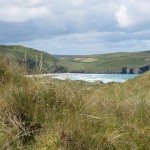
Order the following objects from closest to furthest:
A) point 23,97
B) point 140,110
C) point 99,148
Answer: point 99,148
point 23,97
point 140,110

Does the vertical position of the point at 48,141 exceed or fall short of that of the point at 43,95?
it falls short

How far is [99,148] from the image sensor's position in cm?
745

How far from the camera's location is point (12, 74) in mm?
11289

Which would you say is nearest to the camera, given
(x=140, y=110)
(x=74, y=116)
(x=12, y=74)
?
(x=74, y=116)

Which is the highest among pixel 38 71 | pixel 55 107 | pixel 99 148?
pixel 38 71

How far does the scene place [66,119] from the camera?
26.5ft

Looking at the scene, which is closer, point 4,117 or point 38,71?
point 4,117

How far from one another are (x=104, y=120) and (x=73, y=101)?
87cm

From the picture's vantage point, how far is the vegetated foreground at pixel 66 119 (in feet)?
25.0

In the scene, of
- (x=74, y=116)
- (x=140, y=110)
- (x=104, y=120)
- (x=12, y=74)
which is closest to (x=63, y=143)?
(x=74, y=116)

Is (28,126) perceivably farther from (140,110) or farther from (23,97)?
(140,110)

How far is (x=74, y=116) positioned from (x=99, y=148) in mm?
986

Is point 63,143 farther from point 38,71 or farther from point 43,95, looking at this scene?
point 38,71

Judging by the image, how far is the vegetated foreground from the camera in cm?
761
